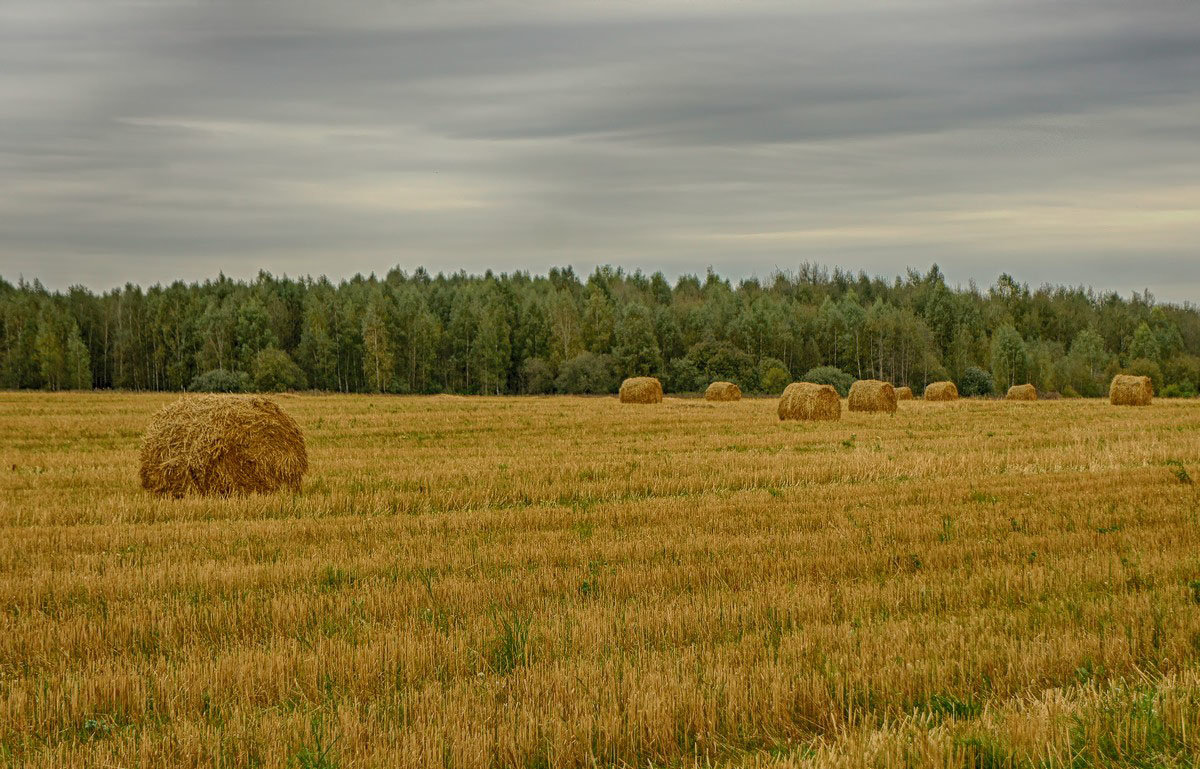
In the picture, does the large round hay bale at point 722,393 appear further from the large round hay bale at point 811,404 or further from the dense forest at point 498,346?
the dense forest at point 498,346

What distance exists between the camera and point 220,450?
632 inches

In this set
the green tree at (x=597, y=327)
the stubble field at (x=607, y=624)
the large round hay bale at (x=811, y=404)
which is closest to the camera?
the stubble field at (x=607, y=624)

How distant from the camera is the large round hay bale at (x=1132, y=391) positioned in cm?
4197

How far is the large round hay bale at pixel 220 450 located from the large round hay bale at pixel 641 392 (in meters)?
30.5

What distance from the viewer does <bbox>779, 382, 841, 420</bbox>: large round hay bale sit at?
33.1m

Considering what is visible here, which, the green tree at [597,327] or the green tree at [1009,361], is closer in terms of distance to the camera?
the green tree at [597,327]

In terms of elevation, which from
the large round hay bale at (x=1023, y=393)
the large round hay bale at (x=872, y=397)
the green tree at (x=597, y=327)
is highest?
the green tree at (x=597, y=327)

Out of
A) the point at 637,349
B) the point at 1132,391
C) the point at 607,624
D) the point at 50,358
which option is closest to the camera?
the point at 607,624

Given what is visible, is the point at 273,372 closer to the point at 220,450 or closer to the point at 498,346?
the point at 498,346

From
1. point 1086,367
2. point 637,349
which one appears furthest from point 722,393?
point 1086,367

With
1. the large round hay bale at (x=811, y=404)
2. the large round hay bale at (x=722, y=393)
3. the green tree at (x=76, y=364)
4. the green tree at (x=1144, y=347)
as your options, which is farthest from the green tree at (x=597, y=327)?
the large round hay bale at (x=811, y=404)

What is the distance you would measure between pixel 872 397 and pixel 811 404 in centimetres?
660

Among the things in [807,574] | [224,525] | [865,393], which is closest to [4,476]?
[224,525]

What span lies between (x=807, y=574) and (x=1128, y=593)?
8.62 feet
